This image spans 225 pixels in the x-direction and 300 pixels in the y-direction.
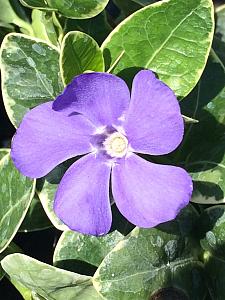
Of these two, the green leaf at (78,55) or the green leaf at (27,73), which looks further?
the green leaf at (27,73)

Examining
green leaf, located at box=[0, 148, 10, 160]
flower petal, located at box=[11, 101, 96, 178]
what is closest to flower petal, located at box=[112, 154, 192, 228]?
flower petal, located at box=[11, 101, 96, 178]

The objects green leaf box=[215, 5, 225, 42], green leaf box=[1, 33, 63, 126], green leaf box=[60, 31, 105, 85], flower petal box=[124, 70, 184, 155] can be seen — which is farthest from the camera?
green leaf box=[215, 5, 225, 42]

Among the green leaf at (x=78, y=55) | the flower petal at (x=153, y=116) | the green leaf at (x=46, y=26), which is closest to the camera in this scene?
the flower petal at (x=153, y=116)

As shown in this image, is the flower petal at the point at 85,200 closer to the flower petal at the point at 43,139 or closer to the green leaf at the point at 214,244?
the flower petal at the point at 43,139

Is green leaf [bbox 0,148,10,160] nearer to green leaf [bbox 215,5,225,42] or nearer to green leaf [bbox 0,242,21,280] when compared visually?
green leaf [bbox 0,242,21,280]

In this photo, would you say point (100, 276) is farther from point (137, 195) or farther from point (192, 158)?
point (192, 158)

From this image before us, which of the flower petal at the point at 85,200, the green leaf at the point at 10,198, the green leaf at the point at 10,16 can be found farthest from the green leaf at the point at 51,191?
the green leaf at the point at 10,16

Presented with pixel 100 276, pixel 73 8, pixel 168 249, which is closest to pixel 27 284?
pixel 100 276
